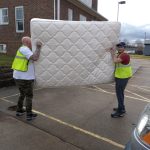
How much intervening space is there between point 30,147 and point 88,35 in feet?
8.01

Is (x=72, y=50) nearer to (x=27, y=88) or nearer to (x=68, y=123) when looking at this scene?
(x=27, y=88)

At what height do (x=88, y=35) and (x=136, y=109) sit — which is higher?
(x=88, y=35)

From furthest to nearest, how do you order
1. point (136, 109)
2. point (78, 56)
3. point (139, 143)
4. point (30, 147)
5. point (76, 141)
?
point (136, 109), point (78, 56), point (76, 141), point (30, 147), point (139, 143)

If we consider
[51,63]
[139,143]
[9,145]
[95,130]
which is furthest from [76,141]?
[139,143]

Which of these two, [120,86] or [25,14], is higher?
[25,14]

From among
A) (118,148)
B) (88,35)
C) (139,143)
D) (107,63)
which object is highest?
(88,35)

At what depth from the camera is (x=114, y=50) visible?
5.48 meters

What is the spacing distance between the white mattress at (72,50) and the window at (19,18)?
13291mm

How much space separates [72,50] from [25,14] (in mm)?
13171

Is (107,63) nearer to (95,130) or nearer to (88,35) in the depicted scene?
(88,35)

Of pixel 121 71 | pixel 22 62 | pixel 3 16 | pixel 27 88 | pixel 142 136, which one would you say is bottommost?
pixel 27 88

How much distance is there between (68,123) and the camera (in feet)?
19.0

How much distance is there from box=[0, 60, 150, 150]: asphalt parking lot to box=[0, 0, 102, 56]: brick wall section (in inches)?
364

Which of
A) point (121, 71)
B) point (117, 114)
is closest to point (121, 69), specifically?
point (121, 71)
